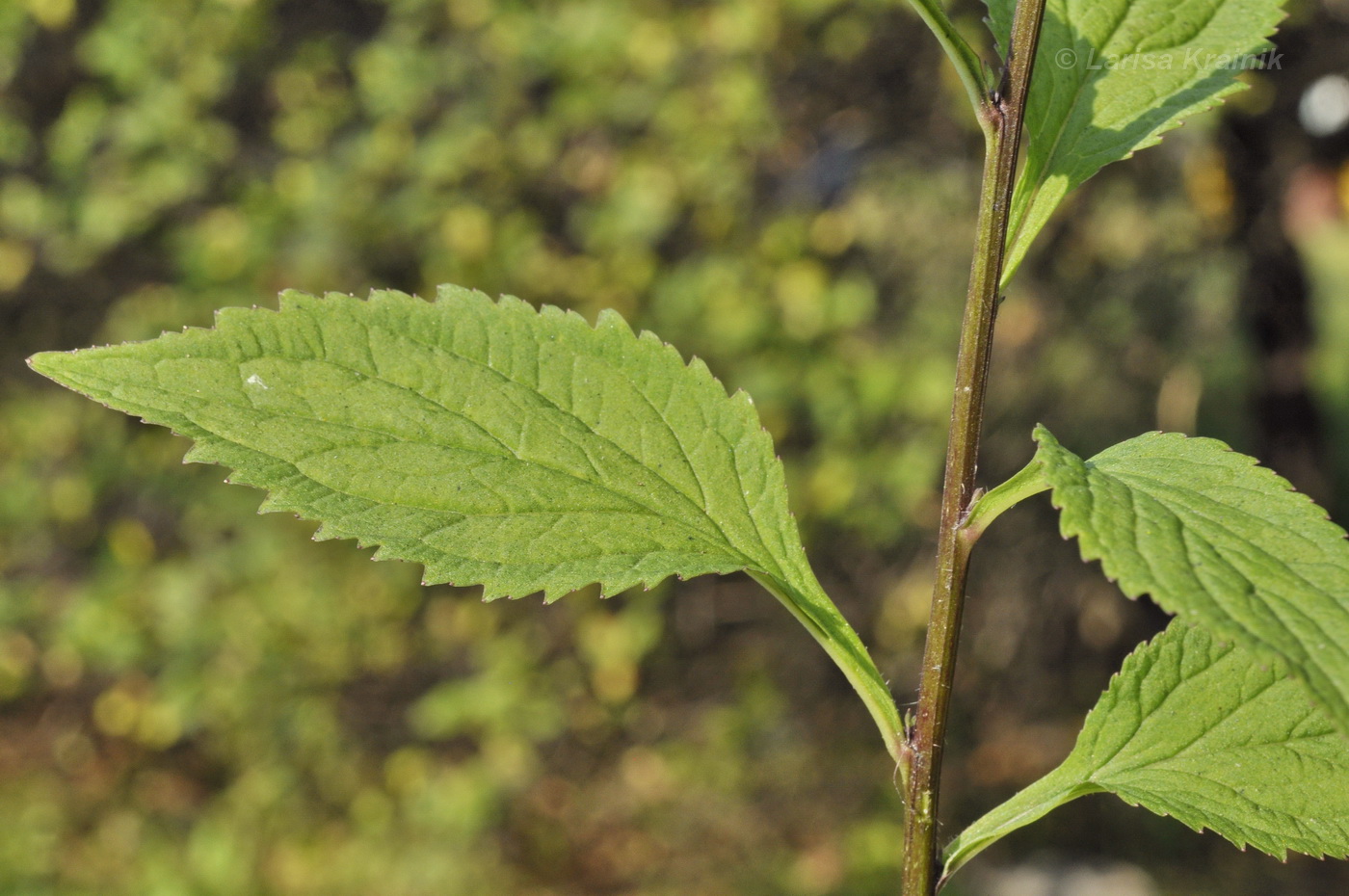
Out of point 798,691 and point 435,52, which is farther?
point 798,691

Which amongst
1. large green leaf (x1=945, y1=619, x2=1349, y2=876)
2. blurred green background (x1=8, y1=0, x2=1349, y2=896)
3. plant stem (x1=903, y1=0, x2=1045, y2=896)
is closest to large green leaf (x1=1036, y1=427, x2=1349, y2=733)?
plant stem (x1=903, y1=0, x2=1045, y2=896)

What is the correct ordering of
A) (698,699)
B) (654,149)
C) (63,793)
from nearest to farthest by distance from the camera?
(654,149), (698,699), (63,793)

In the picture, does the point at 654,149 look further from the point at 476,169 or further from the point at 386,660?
the point at 386,660

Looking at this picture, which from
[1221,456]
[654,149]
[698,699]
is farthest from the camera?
[698,699]

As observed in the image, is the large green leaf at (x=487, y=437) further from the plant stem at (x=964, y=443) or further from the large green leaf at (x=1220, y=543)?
the large green leaf at (x=1220, y=543)

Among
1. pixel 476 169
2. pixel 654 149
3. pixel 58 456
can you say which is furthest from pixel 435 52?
pixel 58 456

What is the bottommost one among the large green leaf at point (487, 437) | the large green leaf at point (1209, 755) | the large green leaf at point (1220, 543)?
the large green leaf at point (1209, 755)

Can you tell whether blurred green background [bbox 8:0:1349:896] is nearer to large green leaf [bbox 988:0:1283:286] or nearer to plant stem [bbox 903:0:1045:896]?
large green leaf [bbox 988:0:1283:286]

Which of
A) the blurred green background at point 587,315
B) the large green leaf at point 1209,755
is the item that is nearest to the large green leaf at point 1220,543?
the large green leaf at point 1209,755
